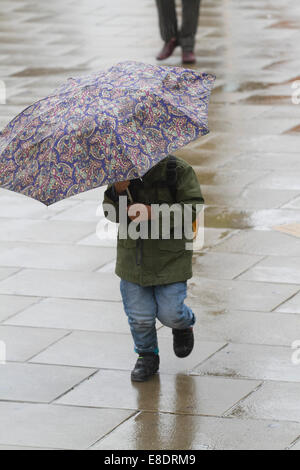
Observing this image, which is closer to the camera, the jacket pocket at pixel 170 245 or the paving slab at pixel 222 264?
the jacket pocket at pixel 170 245

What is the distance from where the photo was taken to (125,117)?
480cm

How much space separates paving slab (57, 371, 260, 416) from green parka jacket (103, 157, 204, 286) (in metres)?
0.53

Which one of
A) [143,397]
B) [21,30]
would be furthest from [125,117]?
[21,30]

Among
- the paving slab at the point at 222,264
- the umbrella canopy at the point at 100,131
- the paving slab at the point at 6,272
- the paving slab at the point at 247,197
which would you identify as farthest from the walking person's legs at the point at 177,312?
the paving slab at the point at 247,197

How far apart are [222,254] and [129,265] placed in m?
2.03

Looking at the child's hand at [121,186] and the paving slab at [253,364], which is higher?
the child's hand at [121,186]

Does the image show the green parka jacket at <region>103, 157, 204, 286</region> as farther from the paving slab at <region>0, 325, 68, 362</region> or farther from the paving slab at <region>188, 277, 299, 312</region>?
the paving slab at <region>188, 277, 299, 312</region>

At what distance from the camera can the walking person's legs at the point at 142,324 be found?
5.33 meters

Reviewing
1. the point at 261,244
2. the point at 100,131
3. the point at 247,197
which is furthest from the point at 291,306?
the point at 247,197

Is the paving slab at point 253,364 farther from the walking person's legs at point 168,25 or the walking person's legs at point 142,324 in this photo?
the walking person's legs at point 168,25

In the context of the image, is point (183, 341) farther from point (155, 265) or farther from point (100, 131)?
point (100, 131)

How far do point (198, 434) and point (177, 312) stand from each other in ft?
2.35

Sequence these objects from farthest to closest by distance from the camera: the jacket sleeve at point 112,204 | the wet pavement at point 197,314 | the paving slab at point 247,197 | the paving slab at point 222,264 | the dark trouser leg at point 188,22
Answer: the dark trouser leg at point 188,22 → the paving slab at point 247,197 → the paving slab at point 222,264 → the jacket sleeve at point 112,204 → the wet pavement at point 197,314

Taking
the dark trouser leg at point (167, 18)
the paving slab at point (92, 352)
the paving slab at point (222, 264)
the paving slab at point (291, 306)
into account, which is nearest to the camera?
the paving slab at point (92, 352)
